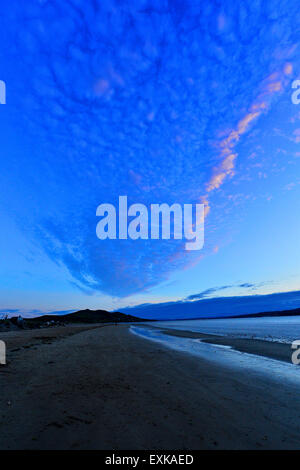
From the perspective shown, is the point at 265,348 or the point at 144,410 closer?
the point at 144,410

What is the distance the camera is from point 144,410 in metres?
6.16

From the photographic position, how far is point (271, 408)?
6.59m

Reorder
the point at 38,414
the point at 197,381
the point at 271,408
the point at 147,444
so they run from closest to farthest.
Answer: the point at 147,444 → the point at 38,414 → the point at 271,408 → the point at 197,381

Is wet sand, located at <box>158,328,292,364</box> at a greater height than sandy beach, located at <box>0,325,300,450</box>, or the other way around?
sandy beach, located at <box>0,325,300,450</box>

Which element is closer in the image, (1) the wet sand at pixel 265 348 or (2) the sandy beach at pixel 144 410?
(2) the sandy beach at pixel 144 410

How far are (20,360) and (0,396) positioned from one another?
6.74m

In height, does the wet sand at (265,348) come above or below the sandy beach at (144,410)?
below

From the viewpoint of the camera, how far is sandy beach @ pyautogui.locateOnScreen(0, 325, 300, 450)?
4629mm

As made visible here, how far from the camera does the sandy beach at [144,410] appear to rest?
4.63 metres

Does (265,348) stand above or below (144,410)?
below

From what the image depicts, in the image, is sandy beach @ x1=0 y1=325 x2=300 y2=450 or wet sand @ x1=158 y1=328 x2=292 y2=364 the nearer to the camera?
sandy beach @ x1=0 y1=325 x2=300 y2=450
